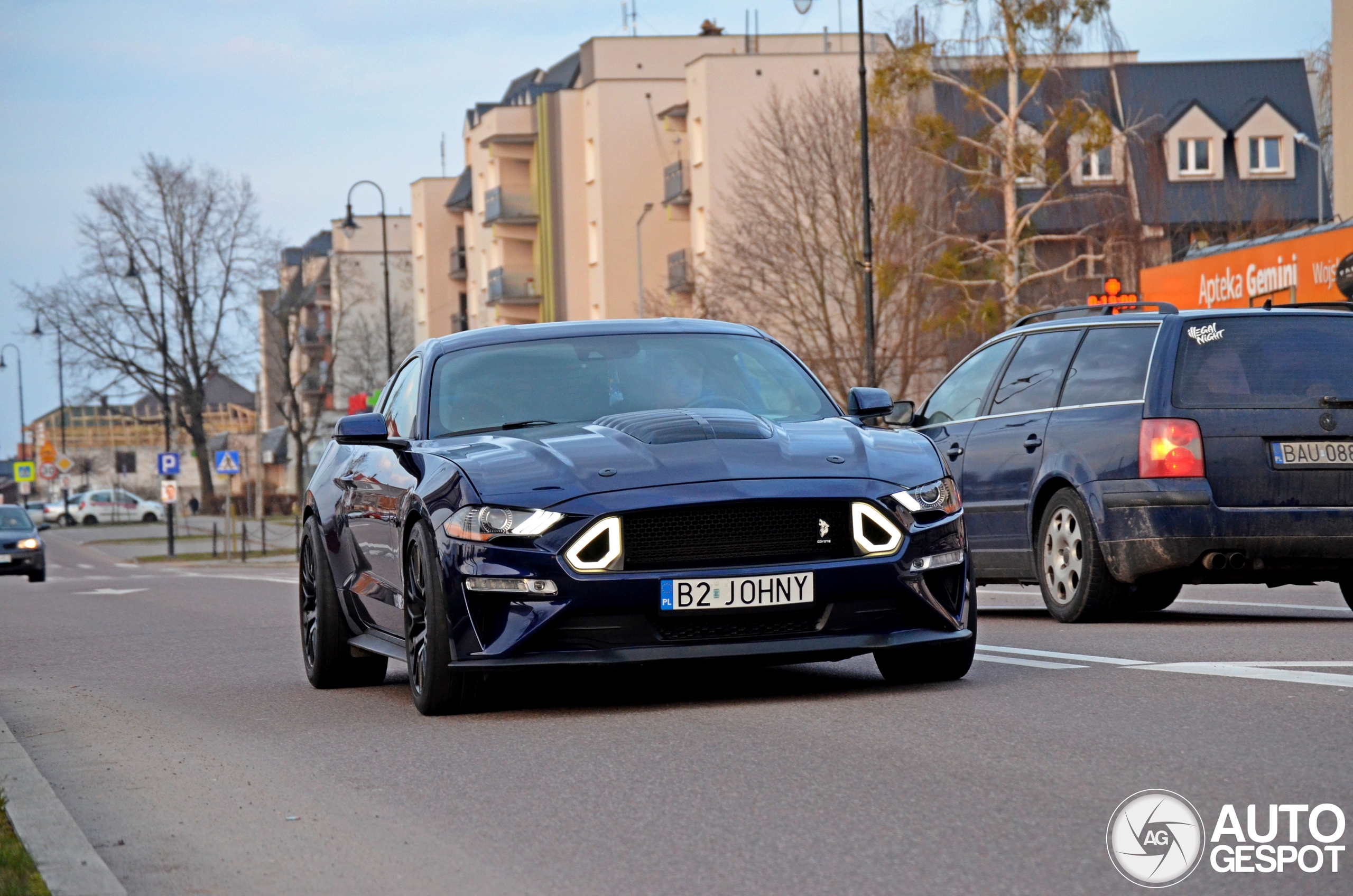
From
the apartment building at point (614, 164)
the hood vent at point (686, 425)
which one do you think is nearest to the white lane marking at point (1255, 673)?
the hood vent at point (686, 425)

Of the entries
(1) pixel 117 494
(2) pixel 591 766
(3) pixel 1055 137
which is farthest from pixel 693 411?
(1) pixel 117 494

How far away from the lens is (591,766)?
6.42 meters

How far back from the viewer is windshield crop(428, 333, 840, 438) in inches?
337

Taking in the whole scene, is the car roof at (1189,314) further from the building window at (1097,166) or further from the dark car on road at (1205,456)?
the building window at (1097,166)

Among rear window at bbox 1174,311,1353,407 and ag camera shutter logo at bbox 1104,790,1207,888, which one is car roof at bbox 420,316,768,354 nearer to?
rear window at bbox 1174,311,1353,407

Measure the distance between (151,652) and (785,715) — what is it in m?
7.59

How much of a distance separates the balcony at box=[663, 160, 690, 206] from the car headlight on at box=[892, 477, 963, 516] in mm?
56370

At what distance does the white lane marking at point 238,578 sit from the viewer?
2955cm

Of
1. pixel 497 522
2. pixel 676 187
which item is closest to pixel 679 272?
pixel 676 187

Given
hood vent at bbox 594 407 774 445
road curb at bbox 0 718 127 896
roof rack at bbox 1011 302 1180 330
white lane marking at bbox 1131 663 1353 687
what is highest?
roof rack at bbox 1011 302 1180 330

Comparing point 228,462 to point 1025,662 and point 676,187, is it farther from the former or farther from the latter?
point 1025,662

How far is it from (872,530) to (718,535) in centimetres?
60

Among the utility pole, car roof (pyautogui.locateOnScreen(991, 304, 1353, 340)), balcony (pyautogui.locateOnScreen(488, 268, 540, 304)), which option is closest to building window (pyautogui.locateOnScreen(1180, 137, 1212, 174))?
balcony (pyautogui.locateOnScreen(488, 268, 540, 304))

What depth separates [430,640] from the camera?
7.64 meters
